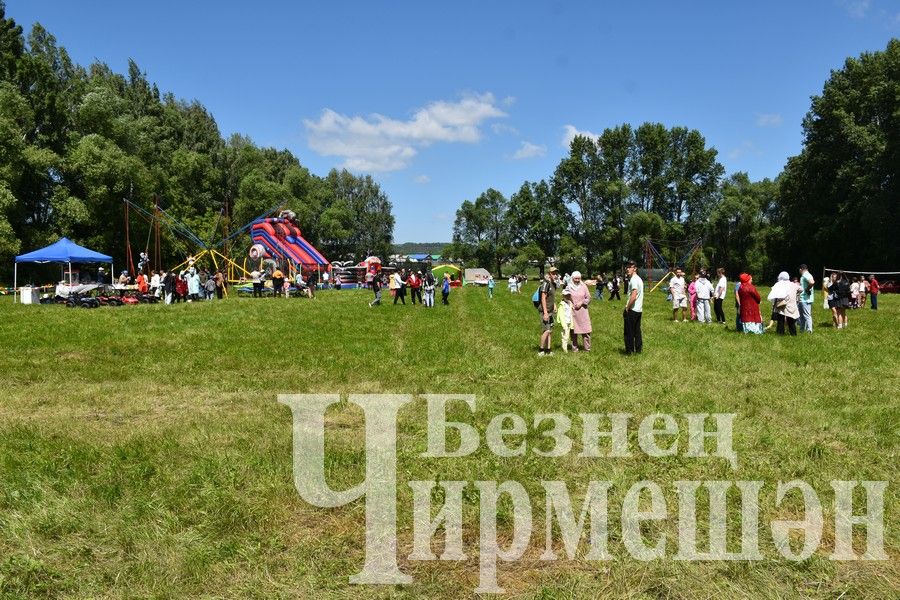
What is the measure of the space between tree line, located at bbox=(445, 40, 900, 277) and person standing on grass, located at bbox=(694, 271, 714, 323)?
3353 cm

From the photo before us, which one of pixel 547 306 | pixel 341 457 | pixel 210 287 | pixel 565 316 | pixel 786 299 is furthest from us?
pixel 210 287

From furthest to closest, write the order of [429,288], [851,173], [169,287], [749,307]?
[851,173] → [169,287] → [429,288] → [749,307]

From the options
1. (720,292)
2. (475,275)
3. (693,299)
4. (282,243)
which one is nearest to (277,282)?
(282,243)

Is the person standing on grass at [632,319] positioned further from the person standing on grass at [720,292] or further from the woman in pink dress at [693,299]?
the woman in pink dress at [693,299]

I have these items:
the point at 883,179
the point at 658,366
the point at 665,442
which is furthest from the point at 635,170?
the point at 665,442

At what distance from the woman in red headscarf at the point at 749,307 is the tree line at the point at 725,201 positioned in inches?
1433

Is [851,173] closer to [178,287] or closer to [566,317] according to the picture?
[566,317]

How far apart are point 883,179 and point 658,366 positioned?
153ft

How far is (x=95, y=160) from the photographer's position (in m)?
38.8

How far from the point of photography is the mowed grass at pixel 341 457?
146 inches

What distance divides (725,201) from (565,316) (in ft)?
203

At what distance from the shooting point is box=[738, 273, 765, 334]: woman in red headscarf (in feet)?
49.8

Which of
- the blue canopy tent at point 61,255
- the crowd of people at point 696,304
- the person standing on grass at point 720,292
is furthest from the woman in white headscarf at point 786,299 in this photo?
the blue canopy tent at point 61,255

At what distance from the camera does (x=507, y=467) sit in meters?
5.46
